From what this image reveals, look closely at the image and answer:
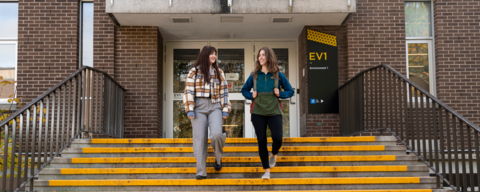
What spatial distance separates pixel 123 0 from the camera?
6980 millimetres

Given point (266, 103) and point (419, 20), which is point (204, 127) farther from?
point (419, 20)

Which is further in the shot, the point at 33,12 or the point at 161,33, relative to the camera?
the point at 161,33

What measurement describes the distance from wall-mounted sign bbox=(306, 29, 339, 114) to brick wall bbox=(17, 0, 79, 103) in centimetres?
420

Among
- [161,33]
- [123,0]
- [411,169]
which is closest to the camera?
[411,169]

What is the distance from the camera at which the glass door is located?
8.52 m

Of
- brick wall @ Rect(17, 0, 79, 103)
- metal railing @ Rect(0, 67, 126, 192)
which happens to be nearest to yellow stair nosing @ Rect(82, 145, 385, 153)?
metal railing @ Rect(0, 67, 126, 192)

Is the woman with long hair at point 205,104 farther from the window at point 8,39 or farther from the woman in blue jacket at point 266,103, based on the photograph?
the window at point 8,39

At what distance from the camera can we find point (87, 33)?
809 cm

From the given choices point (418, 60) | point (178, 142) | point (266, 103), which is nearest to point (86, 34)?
point (178, 142)

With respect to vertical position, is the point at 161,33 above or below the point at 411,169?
above

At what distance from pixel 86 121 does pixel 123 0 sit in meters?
2.12


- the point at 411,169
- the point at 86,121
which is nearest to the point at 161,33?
the point at 86,121

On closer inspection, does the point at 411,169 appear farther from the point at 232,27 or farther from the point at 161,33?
the point at 161,33

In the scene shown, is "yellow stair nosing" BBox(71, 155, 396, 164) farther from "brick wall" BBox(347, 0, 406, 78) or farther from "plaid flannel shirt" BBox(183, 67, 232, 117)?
"brick wall" BBox(347, 0, 406, 78)
